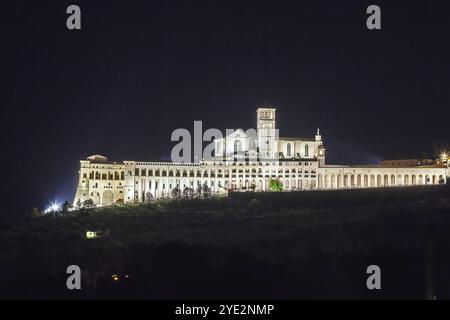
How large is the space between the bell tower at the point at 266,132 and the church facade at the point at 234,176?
5.64ft

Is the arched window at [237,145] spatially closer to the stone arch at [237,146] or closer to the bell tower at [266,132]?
the stone arch at [237,146]

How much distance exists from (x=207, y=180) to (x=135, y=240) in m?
23.6

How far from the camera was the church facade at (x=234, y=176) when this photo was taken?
71812 millimetres

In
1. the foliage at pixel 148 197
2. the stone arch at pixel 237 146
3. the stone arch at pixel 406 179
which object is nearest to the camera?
the foliage at pixel 148 197

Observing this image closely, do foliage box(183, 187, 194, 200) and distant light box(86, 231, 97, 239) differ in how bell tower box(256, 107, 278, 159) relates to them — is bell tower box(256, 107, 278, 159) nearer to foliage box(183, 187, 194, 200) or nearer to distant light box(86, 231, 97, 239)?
foliage box(183, 187, 194, 200)

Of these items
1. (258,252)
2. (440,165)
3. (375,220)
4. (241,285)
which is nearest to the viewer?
(241,285)

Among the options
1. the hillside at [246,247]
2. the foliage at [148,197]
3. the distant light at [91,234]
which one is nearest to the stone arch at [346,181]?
the hillside at [246,247]

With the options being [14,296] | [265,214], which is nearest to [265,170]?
[265,214]

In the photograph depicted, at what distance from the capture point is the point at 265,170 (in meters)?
75.9

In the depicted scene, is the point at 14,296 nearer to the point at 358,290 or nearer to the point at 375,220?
the point at 358,290

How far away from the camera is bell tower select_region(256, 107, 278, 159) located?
80.5m

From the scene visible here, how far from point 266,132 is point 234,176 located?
916 cm

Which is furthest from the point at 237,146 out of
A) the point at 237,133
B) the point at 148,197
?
the point at 148,197

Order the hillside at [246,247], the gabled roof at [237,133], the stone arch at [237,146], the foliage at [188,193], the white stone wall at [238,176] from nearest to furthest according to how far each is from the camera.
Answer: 1. the hillside at [246,247]
2. the foliage at [188,193]
3. the white stone wall at [238,176]
4. the stone arch at [237,146]
5. the gabled roof at [237,133]
